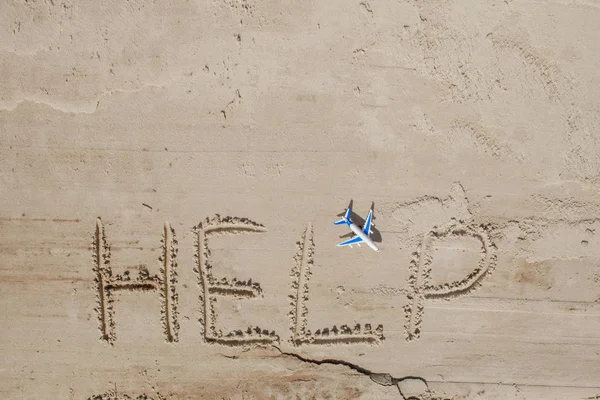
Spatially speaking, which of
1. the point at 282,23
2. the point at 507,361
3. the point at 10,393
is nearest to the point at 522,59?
the point at 282,23

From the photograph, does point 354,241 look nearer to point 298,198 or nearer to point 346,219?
point 346,219

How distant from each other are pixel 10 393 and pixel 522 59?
23.2ft

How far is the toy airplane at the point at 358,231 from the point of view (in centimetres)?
459

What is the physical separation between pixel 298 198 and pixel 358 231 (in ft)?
2.58

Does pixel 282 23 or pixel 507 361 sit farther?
pixel 507 361

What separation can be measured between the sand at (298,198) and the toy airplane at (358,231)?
12cm

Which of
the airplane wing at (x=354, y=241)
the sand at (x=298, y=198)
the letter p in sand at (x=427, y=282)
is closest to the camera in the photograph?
the sand at (x=298, y=198)

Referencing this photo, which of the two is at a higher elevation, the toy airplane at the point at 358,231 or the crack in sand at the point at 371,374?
the toy airplane at the point at 358,231

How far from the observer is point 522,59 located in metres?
4.55

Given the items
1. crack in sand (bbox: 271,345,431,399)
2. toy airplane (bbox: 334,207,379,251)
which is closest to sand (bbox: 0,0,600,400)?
crack in sand (bbox: 271,345,431,399)

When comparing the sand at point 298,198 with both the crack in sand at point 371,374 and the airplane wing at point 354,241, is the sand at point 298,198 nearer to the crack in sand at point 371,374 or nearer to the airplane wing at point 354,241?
the crack in sand at point 371,374

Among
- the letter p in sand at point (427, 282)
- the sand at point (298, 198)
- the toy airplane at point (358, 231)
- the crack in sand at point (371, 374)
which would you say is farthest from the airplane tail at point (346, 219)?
the crack in sand at point (371, 374)

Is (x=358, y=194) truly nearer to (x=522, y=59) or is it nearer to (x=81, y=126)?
(x=522, y=59)

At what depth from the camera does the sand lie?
4.52 meters
